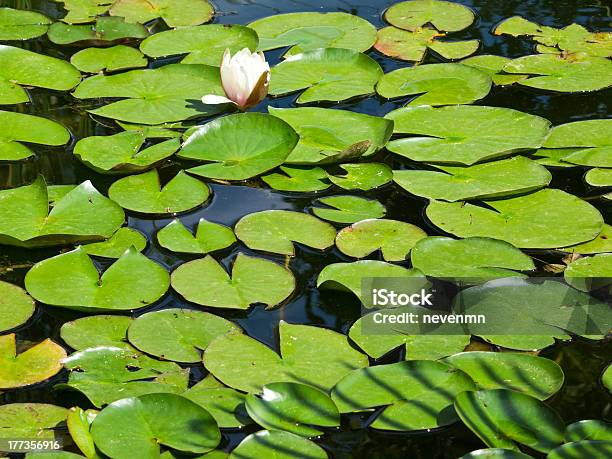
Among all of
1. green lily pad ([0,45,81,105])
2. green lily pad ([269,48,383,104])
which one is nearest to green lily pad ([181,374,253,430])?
green lily pad ([269,48,383,104])

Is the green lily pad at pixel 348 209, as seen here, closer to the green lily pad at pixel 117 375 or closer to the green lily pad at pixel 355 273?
the green lily pad at pixel 355 273

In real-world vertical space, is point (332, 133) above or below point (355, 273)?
above

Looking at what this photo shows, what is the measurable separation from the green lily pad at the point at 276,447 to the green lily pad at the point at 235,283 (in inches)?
18.3

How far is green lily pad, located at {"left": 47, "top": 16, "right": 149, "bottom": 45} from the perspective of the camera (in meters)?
3.33

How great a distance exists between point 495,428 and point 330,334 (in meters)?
0.47

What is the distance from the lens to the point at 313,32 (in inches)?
134

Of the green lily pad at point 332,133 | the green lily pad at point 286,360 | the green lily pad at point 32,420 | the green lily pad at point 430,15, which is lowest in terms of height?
the green lily pad at point 32,420

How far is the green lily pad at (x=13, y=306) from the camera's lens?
6.61ft

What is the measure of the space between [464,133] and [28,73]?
161 cm

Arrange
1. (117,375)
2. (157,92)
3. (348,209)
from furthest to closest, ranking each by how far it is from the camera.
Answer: (157,92) < (348,209) < (117,375)

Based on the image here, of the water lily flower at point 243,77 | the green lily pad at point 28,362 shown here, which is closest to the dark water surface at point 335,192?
→ the green lily pad at point 28,362

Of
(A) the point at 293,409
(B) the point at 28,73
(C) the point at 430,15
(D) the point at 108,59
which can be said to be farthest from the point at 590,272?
(B) the point at 28,73

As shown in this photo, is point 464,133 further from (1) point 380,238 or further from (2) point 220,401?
(2) point 220,401

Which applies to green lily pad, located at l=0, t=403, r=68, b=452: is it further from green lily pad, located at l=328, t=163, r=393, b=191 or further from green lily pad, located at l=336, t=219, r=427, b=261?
green lily pad, located at l=328, t=163, r=393, b=191
